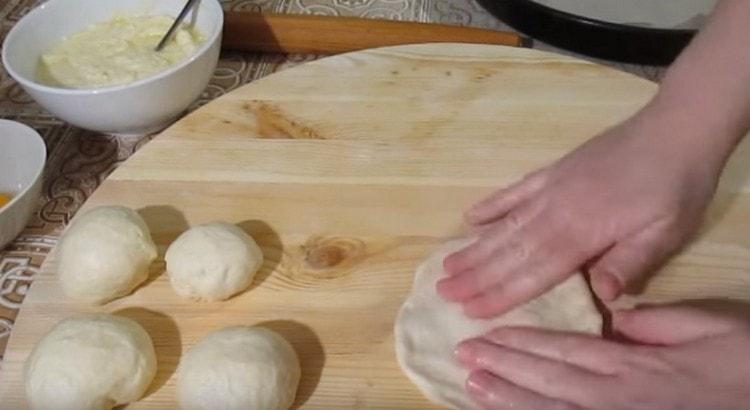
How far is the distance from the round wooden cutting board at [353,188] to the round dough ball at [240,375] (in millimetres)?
38

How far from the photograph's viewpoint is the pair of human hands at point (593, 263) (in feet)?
2.65

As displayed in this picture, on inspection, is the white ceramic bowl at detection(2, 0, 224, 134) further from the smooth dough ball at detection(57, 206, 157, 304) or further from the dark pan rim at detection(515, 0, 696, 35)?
the dark pan rim at detection(515, 0, 696, 35)

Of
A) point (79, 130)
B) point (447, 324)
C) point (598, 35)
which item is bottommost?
point (79, 130)

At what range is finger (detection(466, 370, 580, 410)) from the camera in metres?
0.80

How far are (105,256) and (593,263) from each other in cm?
52

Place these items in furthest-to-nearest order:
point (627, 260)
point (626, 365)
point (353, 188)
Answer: point (353, 188) < point (627, 260) < point (626, 365)

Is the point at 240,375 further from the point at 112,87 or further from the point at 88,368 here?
the point at 112,87

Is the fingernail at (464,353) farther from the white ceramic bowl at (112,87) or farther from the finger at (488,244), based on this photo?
the white ceramic bowl at (112,87)

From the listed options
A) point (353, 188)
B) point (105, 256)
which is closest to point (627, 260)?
point (353, 188)

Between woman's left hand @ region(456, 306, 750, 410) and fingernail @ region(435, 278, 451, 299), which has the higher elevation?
woman's left hand @ region(456, 306, 750, 410)

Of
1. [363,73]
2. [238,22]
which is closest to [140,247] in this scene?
[363,73]

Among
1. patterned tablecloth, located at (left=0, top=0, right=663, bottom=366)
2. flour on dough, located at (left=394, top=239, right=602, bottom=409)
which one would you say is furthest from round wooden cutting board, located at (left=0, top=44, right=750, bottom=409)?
patterned tablecloth, located at (left=0, top=0, right=663, bottom=366)

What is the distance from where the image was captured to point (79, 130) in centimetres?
138

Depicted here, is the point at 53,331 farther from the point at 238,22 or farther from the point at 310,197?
the point at 238,22
